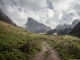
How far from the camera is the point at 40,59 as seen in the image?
932 inches

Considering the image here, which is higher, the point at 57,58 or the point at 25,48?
the point at 25,48

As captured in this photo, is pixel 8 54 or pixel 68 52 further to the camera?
pixel 68 52

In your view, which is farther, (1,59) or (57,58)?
(57,58)

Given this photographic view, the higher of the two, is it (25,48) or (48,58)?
(25,48)

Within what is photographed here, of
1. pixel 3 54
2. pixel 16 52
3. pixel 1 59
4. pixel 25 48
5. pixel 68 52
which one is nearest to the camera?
pixel 1 59

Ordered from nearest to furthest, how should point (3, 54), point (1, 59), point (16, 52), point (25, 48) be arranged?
point (1, 59) → point (3, 54) → point (16, 52) → point (25, 48)

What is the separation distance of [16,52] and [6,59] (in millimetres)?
3089

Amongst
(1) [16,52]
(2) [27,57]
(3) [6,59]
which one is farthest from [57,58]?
(3) [6,59]

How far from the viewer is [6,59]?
20.7 meters

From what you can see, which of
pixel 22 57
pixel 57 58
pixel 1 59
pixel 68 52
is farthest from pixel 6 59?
pixel 68 52

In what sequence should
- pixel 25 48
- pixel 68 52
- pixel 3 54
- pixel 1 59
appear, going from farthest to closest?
pixel 68 52 < pixel 25 48 < pixel 3 54 < pixel 1 59

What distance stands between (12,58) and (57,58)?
8167 millimetres

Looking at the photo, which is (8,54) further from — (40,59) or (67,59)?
(67,59)

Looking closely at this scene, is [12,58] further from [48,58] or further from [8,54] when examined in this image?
[48,58]
